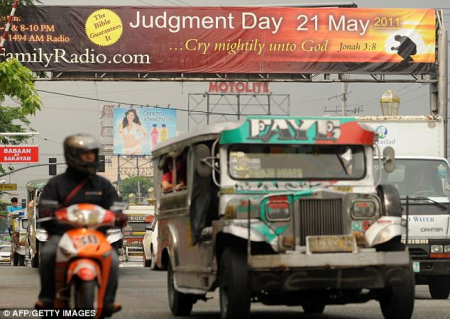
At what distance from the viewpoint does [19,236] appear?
36.0 meters

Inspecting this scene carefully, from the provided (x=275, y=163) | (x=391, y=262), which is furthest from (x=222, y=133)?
(x=391, y=262)

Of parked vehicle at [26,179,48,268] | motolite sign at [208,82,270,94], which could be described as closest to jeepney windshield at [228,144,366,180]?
parked vehicle at [26,179,48,268]

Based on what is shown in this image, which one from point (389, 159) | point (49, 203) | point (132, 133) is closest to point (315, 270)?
point (389, 159)

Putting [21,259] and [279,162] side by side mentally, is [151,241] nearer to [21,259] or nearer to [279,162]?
[21,259]

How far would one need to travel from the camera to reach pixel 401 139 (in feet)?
67.3

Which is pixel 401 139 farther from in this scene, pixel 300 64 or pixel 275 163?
pixel 300 64

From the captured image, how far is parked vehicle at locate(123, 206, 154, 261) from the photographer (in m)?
46.8

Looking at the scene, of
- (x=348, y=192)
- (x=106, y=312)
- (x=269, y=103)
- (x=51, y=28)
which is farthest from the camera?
(x=269, y=103)

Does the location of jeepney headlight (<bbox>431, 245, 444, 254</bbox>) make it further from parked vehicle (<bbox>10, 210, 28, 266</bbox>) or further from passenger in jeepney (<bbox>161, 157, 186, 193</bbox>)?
parked vehicle (<bbox>10, 210, 28, 266</bbox>)

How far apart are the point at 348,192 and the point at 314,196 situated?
2.41 feet

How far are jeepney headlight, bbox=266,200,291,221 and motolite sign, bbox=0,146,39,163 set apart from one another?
43090 mm

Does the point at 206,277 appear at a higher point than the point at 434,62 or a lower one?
lower

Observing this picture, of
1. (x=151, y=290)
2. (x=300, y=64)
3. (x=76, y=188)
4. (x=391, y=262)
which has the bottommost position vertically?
(x=151, y=290)

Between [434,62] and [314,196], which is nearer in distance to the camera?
[314,196]
